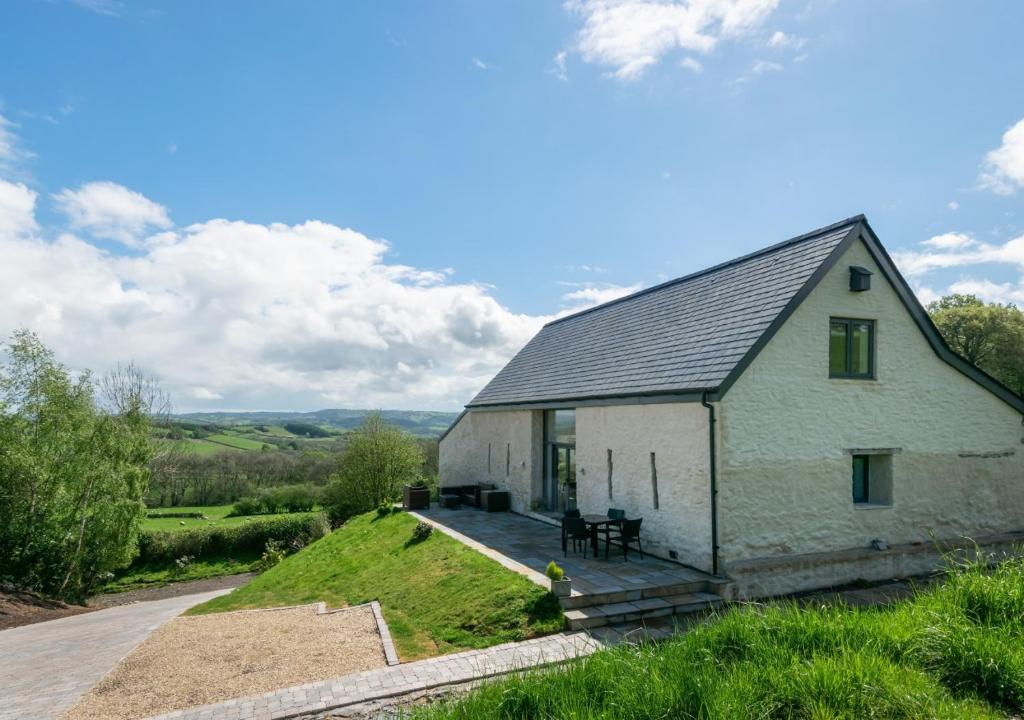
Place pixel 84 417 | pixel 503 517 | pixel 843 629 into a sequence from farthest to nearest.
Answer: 1. pixel 84 417
2. pixel 503 517
3. pixel 843 629

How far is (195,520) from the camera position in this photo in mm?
40219

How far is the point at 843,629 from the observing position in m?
5.98

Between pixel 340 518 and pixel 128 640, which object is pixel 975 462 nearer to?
pixel 128 640

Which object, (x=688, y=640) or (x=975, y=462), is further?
(x=975, y=462)

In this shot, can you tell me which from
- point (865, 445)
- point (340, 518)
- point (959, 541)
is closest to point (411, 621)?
point (865, 445)

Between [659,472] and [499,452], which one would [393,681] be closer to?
[659,472]

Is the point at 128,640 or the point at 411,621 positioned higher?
the point at 411,621

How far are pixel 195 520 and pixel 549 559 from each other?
124 feet

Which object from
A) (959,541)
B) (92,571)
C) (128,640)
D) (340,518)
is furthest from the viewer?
(340,518)

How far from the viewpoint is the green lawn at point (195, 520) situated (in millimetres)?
36263

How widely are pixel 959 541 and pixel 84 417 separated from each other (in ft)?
89.1

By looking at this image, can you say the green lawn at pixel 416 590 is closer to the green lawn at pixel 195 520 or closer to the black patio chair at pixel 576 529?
the black patio chair at pixel 576 529

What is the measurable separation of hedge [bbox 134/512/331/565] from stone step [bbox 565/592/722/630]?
26656 millimetres

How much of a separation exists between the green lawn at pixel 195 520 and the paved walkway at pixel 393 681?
3107cm
